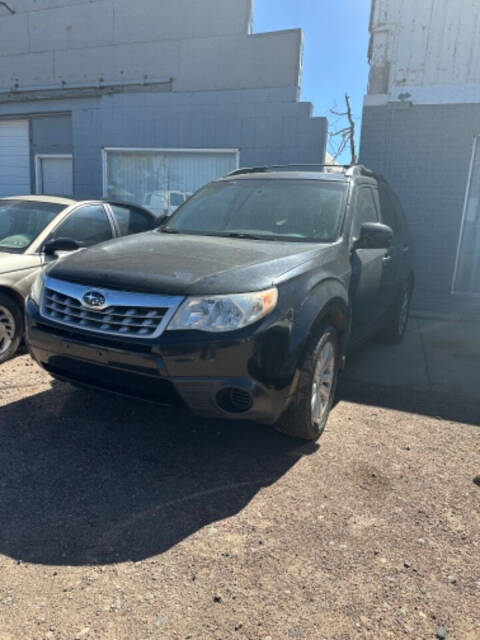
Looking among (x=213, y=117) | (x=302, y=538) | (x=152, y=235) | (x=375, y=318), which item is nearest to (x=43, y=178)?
(x=213, y=117)

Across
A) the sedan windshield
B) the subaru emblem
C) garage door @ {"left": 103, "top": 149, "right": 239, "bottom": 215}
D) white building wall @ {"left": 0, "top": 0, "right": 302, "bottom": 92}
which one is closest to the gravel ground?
the subaru emblem

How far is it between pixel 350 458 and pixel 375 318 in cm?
177

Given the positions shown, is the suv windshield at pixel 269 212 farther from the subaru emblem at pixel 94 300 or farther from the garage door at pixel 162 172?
the garage door at pixel 162 172

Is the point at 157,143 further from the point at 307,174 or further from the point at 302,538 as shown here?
the point at 302,538

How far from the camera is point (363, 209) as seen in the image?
4.36 meters

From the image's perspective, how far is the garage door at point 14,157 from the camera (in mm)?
10867

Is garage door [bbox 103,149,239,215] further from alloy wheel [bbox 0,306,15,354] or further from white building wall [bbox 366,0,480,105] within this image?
alloy wheel [bbox 0,306,15,354]

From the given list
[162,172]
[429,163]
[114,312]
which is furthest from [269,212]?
[162,172]

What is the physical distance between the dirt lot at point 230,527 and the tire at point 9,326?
88 cm

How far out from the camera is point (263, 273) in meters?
2.91

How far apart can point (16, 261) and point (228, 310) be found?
110 inches

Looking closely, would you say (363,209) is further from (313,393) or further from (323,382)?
(313,393)

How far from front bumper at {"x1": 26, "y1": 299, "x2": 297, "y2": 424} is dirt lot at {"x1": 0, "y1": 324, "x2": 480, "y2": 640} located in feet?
1.68

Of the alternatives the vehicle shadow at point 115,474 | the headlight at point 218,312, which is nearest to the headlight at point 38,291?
the vehicle shadow at point 115,474
